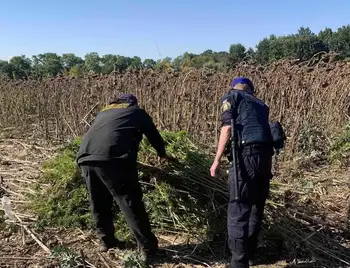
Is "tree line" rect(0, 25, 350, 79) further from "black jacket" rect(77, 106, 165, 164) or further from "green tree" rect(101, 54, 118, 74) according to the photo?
"black jacket" rect(77, 106, 165, 164)

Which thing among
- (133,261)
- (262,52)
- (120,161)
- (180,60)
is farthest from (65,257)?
(262,52)

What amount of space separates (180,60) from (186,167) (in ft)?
33.3

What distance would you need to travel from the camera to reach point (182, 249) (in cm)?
477

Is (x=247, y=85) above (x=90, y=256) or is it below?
above

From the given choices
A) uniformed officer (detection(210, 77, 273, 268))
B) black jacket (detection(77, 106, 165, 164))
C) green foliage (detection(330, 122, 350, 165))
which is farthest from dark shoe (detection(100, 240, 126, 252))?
green foliage (detection(330, 122, 350, 165))

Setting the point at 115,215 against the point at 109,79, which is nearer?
the point at 115,215

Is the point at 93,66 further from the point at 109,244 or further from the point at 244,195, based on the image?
the point at 244,195

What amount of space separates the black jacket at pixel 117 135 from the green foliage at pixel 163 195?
70 cm

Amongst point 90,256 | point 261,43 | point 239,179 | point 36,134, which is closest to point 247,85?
point 239,179

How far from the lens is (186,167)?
16.8 feet

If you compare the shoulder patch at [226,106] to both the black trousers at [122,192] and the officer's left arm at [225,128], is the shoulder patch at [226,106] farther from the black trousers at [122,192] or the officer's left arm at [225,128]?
the black trousers at [122,192]

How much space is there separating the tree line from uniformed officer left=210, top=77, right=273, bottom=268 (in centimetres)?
492

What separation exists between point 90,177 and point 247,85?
5.83 feet

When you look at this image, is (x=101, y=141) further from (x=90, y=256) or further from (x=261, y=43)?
(x=261, y=43)
